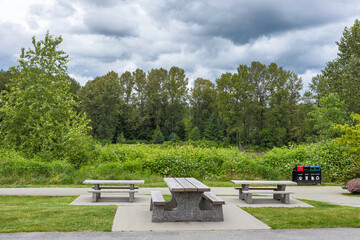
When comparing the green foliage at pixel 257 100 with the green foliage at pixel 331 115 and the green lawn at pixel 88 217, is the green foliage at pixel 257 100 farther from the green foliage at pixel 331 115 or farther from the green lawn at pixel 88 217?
the green lawn at pixel 88 217

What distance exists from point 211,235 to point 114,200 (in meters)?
4.27

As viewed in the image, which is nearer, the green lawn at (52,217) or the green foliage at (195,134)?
the green lawn at (52,217)

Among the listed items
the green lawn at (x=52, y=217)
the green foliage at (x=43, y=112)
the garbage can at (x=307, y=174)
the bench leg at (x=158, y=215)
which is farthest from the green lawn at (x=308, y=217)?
the green foliage at (x=43, y=112)

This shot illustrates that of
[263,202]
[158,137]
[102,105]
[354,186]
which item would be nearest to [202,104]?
[158,137]

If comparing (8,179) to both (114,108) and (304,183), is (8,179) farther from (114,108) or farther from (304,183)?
(114,108)

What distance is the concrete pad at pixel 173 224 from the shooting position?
254 inches

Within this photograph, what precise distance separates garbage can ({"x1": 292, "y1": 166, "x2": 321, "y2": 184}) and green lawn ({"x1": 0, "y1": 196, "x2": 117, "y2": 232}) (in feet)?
26.7

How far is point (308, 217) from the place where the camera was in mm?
7312

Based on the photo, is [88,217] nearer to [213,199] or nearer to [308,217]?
[213,199]

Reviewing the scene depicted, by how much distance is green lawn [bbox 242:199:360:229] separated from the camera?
669cm

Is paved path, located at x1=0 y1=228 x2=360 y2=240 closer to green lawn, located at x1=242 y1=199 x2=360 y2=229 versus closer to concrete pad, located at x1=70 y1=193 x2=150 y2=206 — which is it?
green lawn, located at x1=242 y1=199 x2=360 y2=229

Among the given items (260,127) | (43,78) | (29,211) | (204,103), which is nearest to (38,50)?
(43,78)

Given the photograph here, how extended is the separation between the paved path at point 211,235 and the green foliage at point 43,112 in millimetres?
11085

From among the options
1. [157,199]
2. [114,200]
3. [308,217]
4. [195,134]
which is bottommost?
[114,200]
